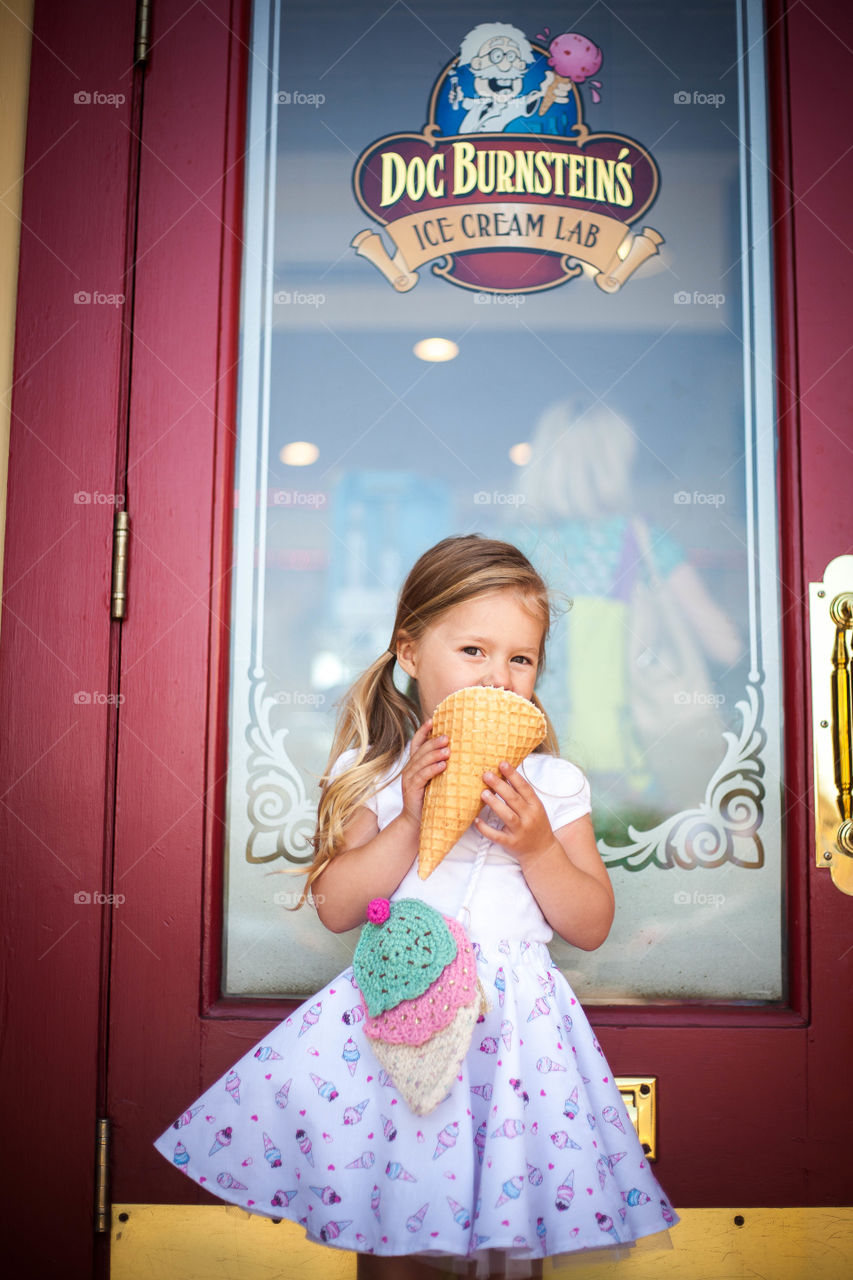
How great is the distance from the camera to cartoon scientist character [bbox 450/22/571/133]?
224 cm

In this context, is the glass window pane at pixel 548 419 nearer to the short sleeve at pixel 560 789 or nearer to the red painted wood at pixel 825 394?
the red painted wood at pixel 825 394

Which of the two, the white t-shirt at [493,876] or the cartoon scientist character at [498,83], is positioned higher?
the cartoon scientist character at [498,83]

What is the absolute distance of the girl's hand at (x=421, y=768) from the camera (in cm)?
167

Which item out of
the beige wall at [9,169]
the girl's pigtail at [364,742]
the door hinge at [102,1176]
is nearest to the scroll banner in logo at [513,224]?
the beige wall at [9,169]

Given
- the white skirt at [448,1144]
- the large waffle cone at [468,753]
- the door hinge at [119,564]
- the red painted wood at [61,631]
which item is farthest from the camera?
the door hinge at [119,564]

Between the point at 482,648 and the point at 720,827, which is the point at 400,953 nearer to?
the point at 482,648

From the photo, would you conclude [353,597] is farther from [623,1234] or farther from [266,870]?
[623,1234]

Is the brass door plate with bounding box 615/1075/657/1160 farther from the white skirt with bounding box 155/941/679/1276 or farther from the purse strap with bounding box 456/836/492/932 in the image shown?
the purse strap with bounding box 456/836/492/932

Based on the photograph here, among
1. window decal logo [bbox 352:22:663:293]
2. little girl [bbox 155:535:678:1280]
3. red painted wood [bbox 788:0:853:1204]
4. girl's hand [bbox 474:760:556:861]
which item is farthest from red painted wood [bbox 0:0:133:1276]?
red painted wood [bbox 788:0:853:1204]

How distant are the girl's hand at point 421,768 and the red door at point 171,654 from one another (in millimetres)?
564

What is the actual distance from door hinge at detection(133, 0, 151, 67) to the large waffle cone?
1646mm

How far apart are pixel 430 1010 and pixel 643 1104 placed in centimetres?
77

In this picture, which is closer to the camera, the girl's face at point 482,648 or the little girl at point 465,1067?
the little girl at point 465,1067

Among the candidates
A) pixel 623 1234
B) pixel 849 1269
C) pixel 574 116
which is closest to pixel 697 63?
pixel 574 116
